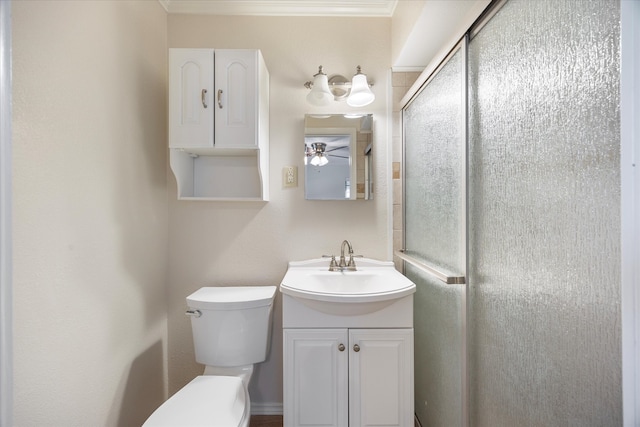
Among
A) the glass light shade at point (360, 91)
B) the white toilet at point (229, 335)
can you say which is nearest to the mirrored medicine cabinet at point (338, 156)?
the glass light shade at point (360, 91)

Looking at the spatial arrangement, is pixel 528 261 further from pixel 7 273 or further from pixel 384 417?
pixel 7 273

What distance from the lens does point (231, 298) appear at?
1.59 meters

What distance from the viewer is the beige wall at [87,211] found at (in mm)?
980

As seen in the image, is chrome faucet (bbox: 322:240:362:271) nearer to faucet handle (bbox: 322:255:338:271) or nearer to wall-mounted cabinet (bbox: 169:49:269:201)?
faucet handle (bbox: 322:255:338:271)

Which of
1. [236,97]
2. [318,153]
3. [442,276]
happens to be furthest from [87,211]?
[442,276]

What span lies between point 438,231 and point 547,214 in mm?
660

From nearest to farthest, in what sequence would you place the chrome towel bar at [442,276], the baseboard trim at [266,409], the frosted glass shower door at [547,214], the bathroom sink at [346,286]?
1. the frosted glass shower door at [547,214]
2. the chrome towel bar at [442,276]
3. the bathroom sink at [346,286]
4. the baseboard trim at [266,409]

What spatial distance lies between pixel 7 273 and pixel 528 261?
1.27m

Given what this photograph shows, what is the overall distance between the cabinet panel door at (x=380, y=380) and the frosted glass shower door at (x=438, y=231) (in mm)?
162

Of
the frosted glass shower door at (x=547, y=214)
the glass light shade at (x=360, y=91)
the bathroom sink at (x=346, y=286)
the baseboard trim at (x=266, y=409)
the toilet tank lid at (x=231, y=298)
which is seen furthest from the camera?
the baseboard trim at (x=266, y=409)

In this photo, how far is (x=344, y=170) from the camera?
1.89 metres

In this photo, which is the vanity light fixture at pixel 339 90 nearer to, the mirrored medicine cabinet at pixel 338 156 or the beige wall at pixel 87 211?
the mirrored medicine cabinet at pixel 338 156

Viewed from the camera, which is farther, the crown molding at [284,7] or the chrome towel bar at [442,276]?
the crown molding at [284,7]

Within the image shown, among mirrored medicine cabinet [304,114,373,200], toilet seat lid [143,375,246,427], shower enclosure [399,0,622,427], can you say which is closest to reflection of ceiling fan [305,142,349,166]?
mirrored medicine cabinet [304,114,373,200]
